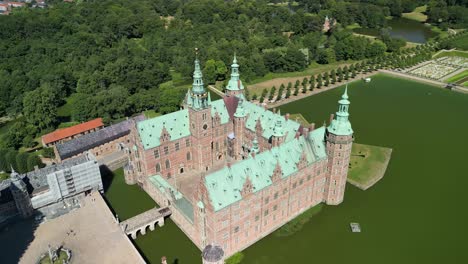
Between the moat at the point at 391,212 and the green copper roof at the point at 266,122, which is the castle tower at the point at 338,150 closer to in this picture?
the moat at the point at 391,212

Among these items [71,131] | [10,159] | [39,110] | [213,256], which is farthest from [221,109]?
[39,110]

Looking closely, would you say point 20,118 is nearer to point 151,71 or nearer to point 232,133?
point 151,71

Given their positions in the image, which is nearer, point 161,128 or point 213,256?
point 213,256

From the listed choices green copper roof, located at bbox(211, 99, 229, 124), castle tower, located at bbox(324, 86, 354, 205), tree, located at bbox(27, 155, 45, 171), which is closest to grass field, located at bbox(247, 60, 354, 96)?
green copper roof, located at bbox(211, 99, 229, 124)

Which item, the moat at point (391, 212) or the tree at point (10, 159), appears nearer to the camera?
the moat at point (391, 212)

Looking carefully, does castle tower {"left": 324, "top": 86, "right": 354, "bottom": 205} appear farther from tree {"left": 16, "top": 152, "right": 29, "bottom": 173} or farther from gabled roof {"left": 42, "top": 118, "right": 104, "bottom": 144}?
tree {"left": 16, "top": 152, "right": 29, "bottom": 173}

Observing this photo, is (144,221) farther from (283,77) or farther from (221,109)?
(283,77)

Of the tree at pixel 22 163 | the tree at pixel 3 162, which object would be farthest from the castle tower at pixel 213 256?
the tree at pixel 3 162
